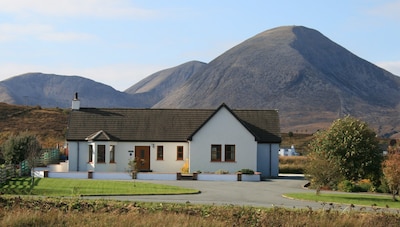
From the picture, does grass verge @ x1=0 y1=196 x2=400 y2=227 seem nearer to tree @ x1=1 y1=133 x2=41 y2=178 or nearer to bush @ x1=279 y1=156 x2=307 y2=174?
tree @ x1=1 y1=133 x2=41 y2=178

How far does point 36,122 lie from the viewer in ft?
309

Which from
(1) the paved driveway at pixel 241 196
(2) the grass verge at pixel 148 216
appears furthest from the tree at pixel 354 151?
(2) the grass verge at pixel 148 216

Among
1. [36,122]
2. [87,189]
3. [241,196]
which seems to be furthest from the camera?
[36,122]

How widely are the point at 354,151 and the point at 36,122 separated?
211 feet

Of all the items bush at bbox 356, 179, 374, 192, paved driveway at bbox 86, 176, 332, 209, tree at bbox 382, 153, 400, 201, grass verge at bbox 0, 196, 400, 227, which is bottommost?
bush at bbox 356, 179, 374, 192

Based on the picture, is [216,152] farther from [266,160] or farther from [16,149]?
[16,149]

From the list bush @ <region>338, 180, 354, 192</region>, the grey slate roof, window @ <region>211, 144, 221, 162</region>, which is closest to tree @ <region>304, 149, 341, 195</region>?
bush @ <region>338, 180, 354, 192</region>

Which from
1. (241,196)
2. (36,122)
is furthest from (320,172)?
(36,122)

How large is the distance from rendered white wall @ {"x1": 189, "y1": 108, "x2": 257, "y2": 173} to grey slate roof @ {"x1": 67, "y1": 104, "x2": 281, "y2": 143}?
1.68 ft

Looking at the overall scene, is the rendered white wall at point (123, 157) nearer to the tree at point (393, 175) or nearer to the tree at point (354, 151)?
the tree at point (354, 151)

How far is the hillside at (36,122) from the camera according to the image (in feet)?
277

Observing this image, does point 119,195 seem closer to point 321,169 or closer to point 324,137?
point 321,169

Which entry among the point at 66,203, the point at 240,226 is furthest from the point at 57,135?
the point at 240,226

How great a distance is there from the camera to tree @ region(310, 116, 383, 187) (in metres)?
40.4
